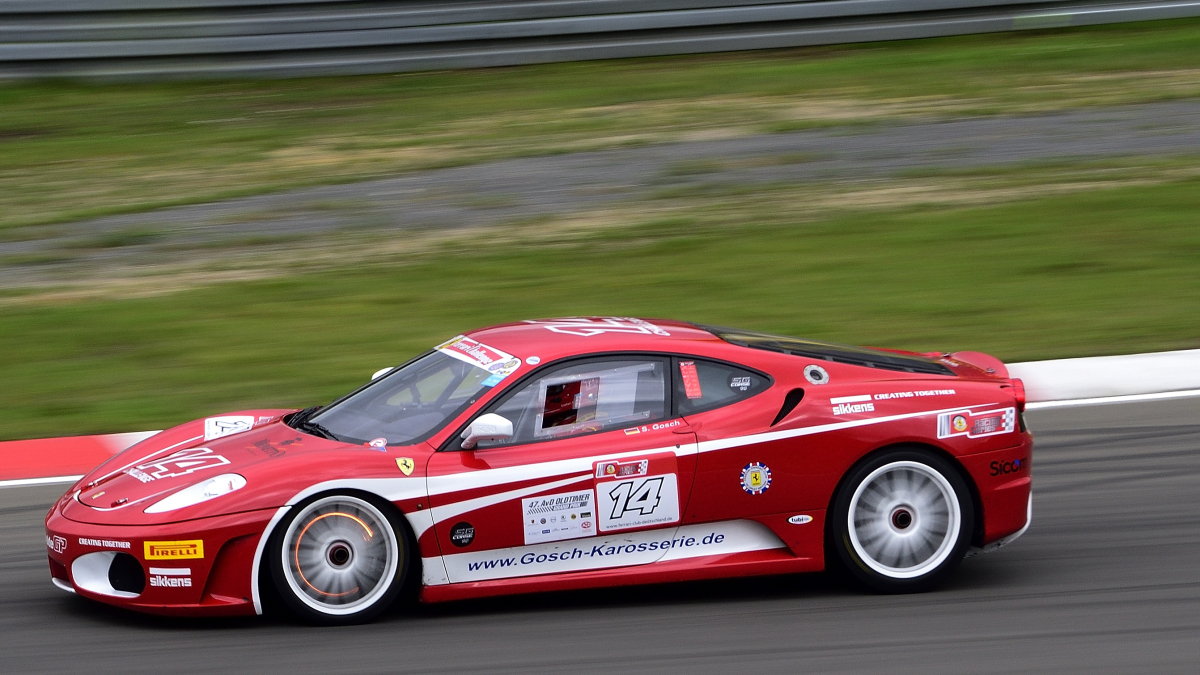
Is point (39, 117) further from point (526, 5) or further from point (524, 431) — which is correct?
point (524, 431)

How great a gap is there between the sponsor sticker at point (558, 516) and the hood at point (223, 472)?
0.47 meters

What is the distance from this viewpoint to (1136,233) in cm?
1142

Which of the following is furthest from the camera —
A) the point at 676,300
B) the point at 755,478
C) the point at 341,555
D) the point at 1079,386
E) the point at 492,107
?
the point at 492,107

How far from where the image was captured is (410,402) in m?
5.53

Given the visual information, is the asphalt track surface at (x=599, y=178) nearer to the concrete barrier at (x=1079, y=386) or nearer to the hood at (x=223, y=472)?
the concrete barrier at (x=1079, y=386)

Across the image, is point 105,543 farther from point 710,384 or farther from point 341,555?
point 710,384

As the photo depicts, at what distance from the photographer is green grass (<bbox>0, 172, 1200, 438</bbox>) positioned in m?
9.08

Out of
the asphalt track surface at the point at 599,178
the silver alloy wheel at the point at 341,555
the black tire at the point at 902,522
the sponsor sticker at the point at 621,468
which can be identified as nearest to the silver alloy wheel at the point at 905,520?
the black tire at the point at 902,522

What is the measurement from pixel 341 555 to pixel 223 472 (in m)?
0.59

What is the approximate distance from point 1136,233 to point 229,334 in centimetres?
771

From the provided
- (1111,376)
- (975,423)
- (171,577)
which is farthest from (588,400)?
(1111,376)

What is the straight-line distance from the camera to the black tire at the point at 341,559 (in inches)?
196

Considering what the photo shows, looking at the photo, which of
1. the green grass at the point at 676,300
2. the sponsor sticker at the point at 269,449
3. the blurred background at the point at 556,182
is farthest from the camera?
the blurred background at the point at 556,182

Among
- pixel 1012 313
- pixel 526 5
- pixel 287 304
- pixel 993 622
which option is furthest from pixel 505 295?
pixel 526 5
